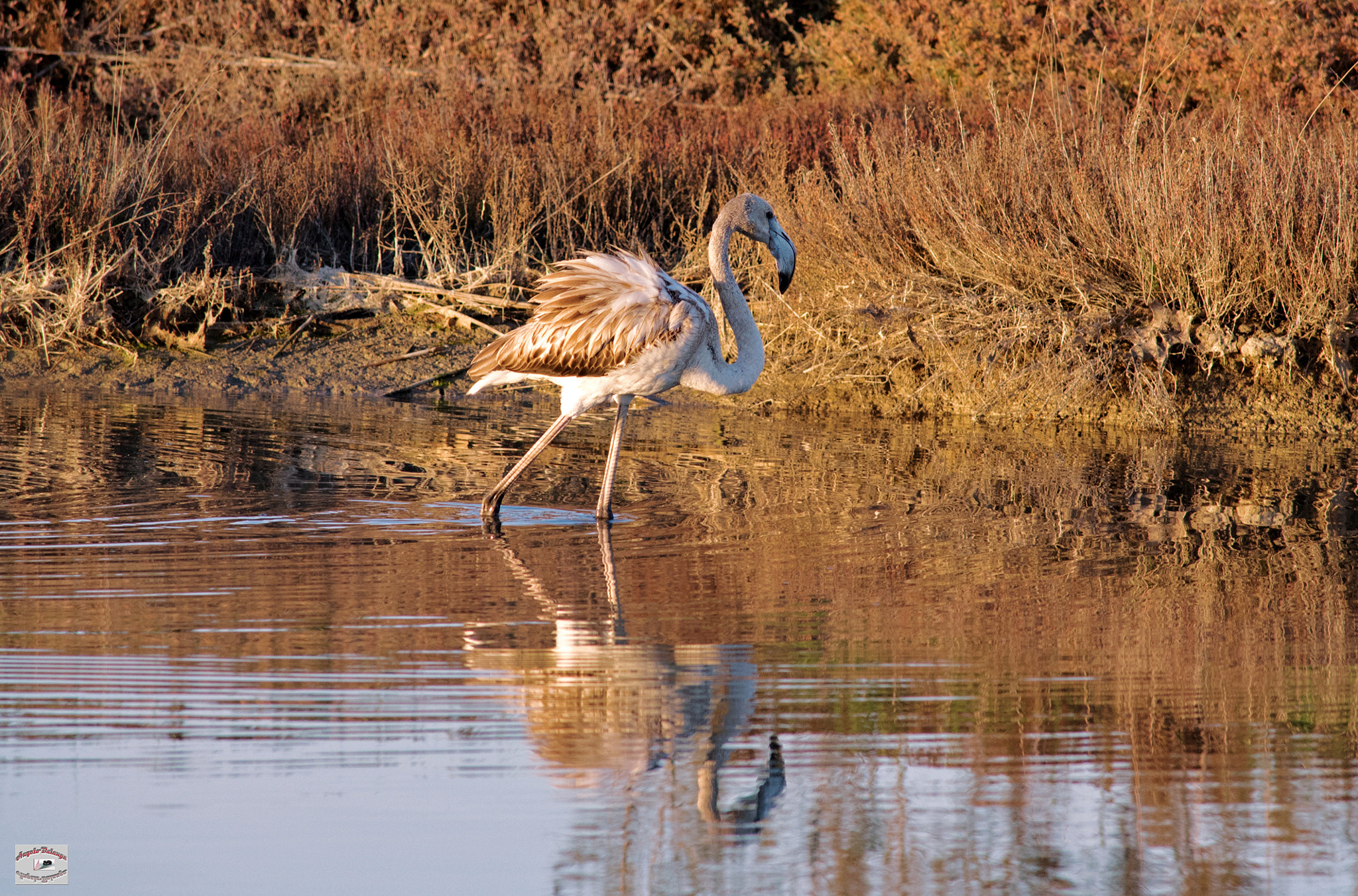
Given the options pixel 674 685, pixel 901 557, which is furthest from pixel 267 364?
pixel 674 685

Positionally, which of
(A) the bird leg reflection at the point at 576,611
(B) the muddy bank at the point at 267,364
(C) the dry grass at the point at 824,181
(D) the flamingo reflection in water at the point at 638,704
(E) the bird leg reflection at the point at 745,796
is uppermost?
(C) the dry grass at the point at 824,181

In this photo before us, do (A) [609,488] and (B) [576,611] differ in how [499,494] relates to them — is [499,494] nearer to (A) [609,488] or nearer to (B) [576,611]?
(A) [609,488]

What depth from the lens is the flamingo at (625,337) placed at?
6.37 m

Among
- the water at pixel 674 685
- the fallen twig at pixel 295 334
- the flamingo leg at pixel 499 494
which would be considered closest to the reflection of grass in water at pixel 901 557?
the water at pixel 674 685

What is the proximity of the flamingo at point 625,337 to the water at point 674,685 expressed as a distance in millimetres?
538

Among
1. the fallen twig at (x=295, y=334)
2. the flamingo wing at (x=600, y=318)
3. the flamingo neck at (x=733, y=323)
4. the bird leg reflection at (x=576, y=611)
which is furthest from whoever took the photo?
the fallen twig at (x=295, y=334)

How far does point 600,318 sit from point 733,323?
693mm

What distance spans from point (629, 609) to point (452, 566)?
95 cm

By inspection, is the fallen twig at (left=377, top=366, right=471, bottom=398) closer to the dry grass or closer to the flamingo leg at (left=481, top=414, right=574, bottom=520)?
the dry grass

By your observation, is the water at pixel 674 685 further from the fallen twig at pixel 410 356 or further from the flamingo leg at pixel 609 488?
the fallen twig at pixel 410 356

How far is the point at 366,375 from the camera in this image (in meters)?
10.6

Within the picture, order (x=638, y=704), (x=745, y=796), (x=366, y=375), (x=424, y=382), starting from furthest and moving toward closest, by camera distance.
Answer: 1. (x=366, y=375)
2. (x=424, y=382)
3. (x=638, y=704)
4. (x=745, y=796)

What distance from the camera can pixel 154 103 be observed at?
628 inches

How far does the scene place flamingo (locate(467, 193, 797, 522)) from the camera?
6.37m
